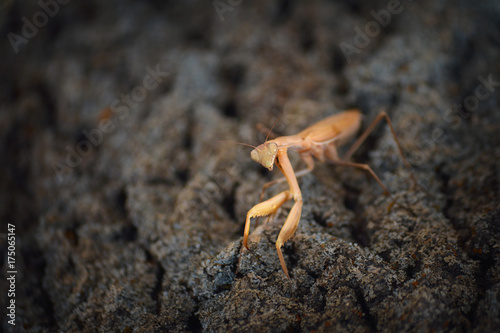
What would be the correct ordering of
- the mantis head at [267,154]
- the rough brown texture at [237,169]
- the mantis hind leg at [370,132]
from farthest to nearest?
the mantis hind leg at [370,132]
the mantis head at [267,154]
the rough brown texture at [237,169]

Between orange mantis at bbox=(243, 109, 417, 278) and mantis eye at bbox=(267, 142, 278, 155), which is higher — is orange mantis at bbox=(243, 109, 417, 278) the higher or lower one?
the lower one

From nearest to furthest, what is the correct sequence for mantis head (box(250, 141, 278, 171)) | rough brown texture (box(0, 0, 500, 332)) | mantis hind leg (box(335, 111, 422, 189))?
1. rough brown texture (box(0, 0, 500, 332))
2. mantis head (box(250, 141, 278, 171))
3. mantis hind leg (box(335, 111, 422, 189))

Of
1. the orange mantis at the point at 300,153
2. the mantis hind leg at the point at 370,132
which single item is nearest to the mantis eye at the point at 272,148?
the orange mantis at the point at 300,153

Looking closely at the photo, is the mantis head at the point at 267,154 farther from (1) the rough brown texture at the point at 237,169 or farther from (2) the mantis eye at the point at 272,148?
(1) the rough brown texture at the point at 237,169

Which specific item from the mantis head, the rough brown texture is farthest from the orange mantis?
the rough brown texture

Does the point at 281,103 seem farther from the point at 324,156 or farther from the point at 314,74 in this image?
the point at 324,156

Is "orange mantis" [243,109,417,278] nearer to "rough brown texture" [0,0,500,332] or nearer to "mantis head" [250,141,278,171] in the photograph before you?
"mantis head" [250,141,278,171]

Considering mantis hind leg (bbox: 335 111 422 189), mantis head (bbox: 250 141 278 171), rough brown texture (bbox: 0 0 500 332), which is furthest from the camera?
mantis hind leg (bbox: 335 111 422 189)

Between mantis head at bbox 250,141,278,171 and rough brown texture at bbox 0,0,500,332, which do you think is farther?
mantis head at bbox 250,141,278,171
